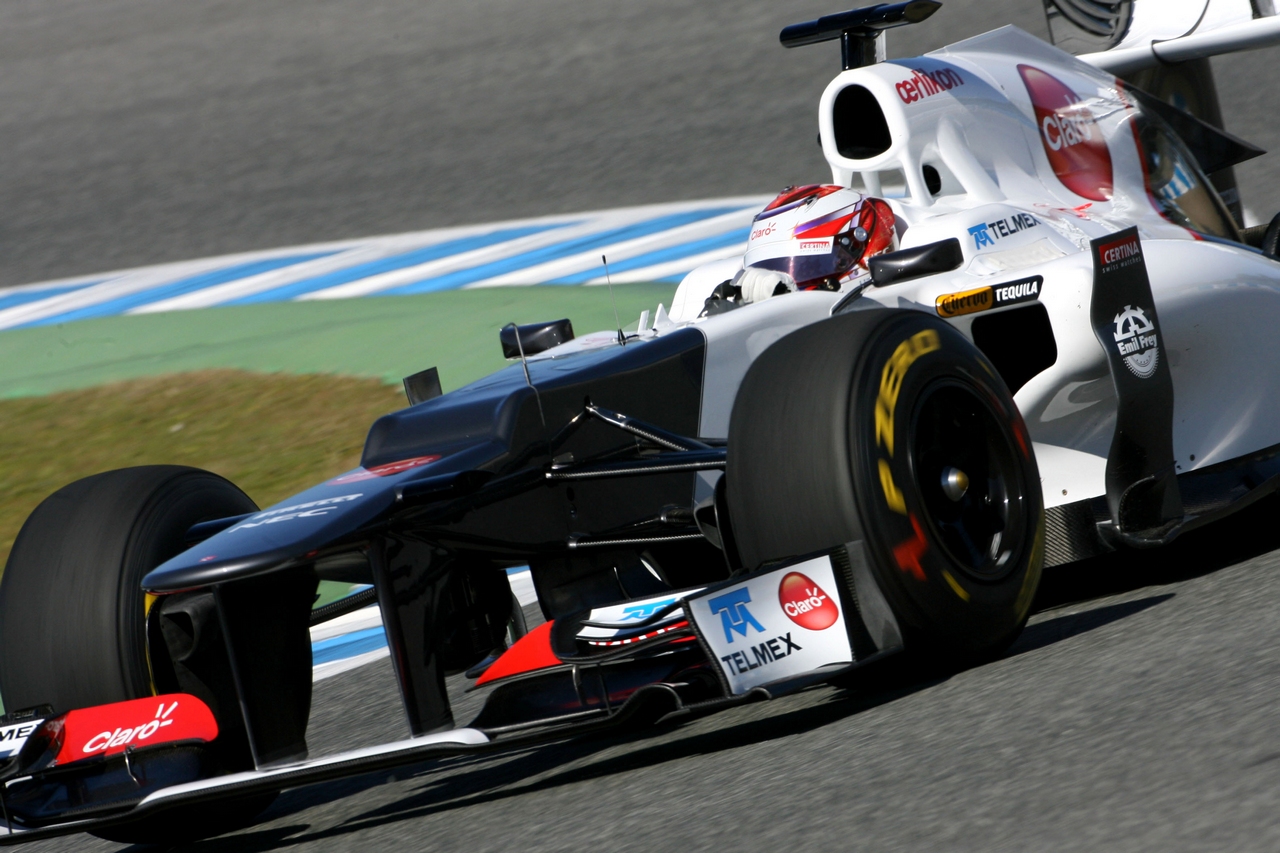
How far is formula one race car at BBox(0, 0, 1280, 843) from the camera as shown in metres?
3.66

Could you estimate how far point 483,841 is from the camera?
11.2 feet

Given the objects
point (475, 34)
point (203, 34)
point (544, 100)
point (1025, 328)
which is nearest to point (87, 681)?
point (1025, 328)

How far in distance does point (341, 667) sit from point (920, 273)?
101 inches

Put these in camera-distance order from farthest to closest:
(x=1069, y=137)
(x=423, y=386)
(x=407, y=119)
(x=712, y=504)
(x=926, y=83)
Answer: (x=407, y=119) → (x=1069, y=137) → (x=926, y=83) → (x=423, y=386) → (x=712, y=504)

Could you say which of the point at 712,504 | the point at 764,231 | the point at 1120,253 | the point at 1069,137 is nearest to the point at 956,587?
the point at 712,504

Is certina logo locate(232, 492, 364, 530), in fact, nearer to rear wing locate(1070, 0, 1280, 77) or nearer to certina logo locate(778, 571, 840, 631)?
certina logo locate(778, 571, 840, 631)

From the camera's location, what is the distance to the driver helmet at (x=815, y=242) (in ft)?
16.8

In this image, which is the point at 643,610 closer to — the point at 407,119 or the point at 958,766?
the point at 958,766

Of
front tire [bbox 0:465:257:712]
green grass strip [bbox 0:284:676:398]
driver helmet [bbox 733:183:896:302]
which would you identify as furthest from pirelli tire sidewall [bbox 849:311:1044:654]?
green grass strip [bbox 0:284:676:398]

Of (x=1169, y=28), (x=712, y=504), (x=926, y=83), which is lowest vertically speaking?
(x=712, y=504)

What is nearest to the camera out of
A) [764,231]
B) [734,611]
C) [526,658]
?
[734,611]

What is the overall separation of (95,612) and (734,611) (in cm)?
155

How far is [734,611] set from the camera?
11.8 feet

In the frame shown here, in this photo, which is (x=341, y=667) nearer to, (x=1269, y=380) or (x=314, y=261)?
(x=1269, y=380)
